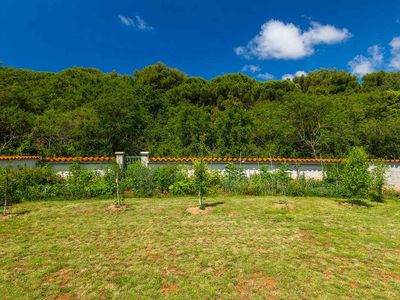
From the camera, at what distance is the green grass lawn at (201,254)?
451cm

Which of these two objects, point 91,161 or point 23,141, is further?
point 23,141

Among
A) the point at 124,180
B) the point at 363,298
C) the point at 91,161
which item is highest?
the point at 91,161

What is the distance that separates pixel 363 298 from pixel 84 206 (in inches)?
379

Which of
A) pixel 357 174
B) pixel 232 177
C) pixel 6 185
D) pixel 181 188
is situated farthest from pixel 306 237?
pixel 6 185

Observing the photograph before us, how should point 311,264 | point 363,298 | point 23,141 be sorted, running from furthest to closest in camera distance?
point 23,141 < point 311,264 < point 363,298

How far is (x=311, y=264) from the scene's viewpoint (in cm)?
541

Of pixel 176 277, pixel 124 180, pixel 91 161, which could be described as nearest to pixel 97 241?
pixel 176 277

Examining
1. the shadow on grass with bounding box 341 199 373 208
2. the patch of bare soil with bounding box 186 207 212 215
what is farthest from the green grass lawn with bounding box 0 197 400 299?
the shadow on grass with bounding box 341 199 373 208

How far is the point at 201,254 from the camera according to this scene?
5.93 metres

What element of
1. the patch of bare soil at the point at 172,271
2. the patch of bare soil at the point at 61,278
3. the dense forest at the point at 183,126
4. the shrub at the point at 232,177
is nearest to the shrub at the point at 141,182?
the shrub at the point at 232,177

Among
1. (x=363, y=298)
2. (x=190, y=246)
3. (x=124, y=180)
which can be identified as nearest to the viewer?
(x=363, y=298)

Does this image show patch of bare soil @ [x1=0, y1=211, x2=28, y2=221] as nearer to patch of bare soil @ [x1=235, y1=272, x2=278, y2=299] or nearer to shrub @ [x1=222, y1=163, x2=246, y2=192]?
patch of bare soil @ [x1=235, y1=272, x2=278, y2=299]

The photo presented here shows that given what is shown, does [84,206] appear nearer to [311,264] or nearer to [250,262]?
[250,262]

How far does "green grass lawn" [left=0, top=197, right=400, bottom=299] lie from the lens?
4512mm
